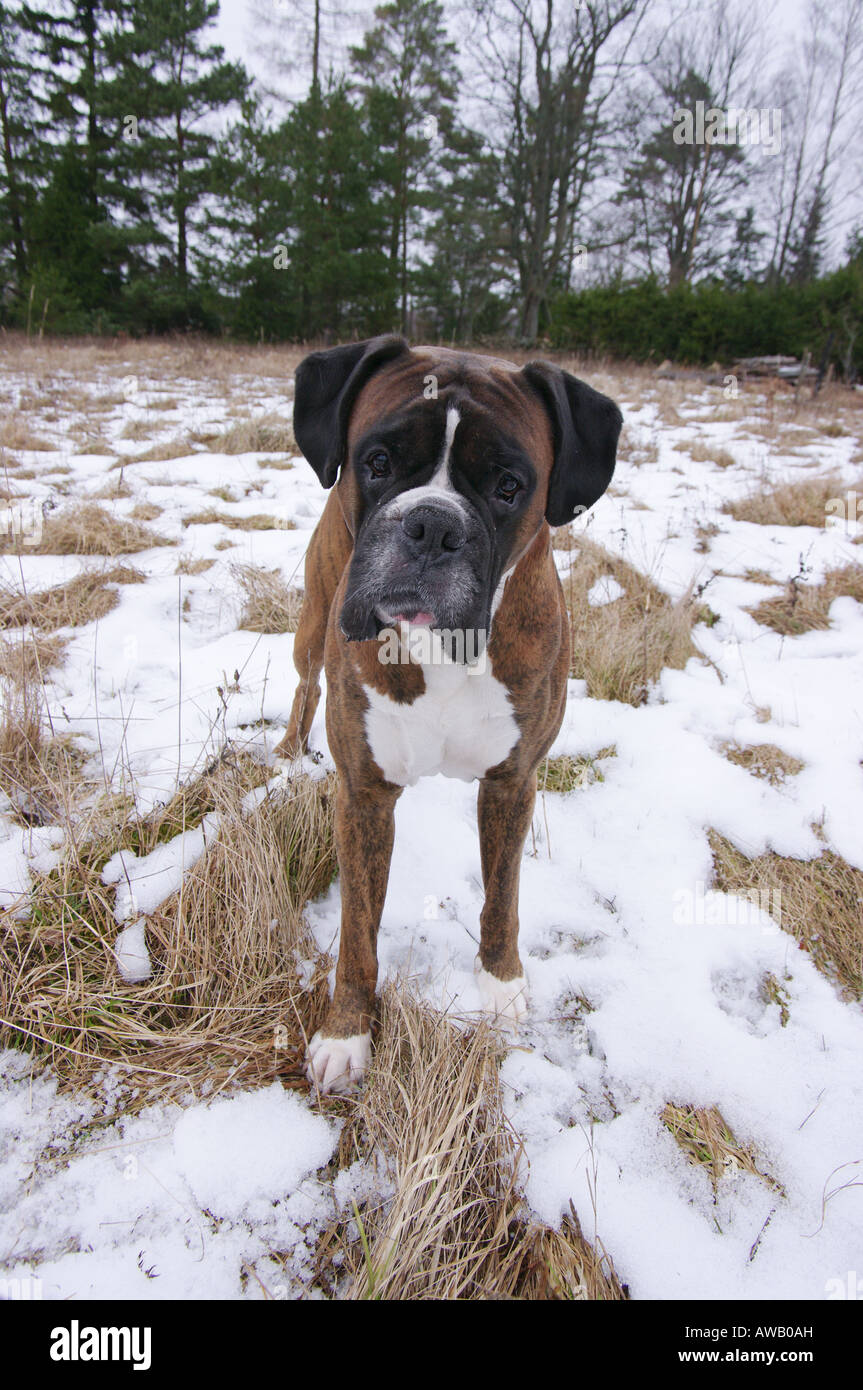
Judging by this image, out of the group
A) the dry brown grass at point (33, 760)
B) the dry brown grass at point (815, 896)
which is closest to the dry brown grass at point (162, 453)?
the dry brown grass at point (33, 760)

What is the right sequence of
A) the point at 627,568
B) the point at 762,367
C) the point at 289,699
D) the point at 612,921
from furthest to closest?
the point at 762,367 → the point at 627,568 → the point at 289,699 → the point at 612,921

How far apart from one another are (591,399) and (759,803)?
5.83 feet

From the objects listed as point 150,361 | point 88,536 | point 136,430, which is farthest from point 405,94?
point 88,536

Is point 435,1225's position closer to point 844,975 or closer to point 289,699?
point 844,975

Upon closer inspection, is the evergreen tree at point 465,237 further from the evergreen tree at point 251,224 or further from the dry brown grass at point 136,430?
the dry brown grass at point 136,430

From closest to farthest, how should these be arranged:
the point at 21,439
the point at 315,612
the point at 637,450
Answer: the point at 315,612 → the point at 21,439 → the point at 637,450

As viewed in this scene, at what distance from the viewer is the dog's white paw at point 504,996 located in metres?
1.99

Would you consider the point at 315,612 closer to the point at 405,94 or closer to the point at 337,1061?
the point at 337,1061

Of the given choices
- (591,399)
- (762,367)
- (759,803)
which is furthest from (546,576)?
(762,367)

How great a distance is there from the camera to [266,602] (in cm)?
394

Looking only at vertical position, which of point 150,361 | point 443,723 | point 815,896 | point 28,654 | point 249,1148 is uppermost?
point 150,361

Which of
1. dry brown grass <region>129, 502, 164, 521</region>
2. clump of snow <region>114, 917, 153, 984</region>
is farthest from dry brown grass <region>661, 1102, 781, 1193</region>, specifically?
dry brown grass <region>129, 502, 164, 521</region>

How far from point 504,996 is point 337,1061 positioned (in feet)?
1.70
